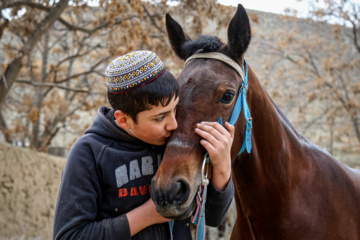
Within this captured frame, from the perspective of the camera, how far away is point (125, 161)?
1735 mm

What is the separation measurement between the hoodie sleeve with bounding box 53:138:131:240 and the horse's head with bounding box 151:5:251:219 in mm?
249

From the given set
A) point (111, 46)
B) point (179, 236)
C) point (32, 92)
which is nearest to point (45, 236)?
point (111, 46)

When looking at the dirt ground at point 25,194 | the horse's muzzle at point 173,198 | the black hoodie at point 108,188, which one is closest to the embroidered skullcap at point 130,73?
the black hoodie at point 108,188

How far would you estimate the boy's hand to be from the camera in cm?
171

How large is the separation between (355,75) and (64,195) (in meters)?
12.1

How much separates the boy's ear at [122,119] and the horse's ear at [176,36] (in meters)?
0.78

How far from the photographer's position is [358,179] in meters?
2.83

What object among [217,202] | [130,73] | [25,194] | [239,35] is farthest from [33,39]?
[217,202]

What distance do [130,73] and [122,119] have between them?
0.83 feet

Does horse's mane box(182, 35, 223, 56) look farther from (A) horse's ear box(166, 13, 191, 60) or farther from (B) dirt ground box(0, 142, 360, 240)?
(B) dirt ground box(0, 142, 360, 240)

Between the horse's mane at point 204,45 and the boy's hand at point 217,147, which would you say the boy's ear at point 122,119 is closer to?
the boy's hand at point 217,147

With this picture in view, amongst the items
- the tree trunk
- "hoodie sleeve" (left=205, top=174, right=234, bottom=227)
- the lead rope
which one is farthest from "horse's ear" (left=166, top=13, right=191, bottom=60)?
the tree trunk

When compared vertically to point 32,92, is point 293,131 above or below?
below

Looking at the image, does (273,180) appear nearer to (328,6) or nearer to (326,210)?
(326,210)
